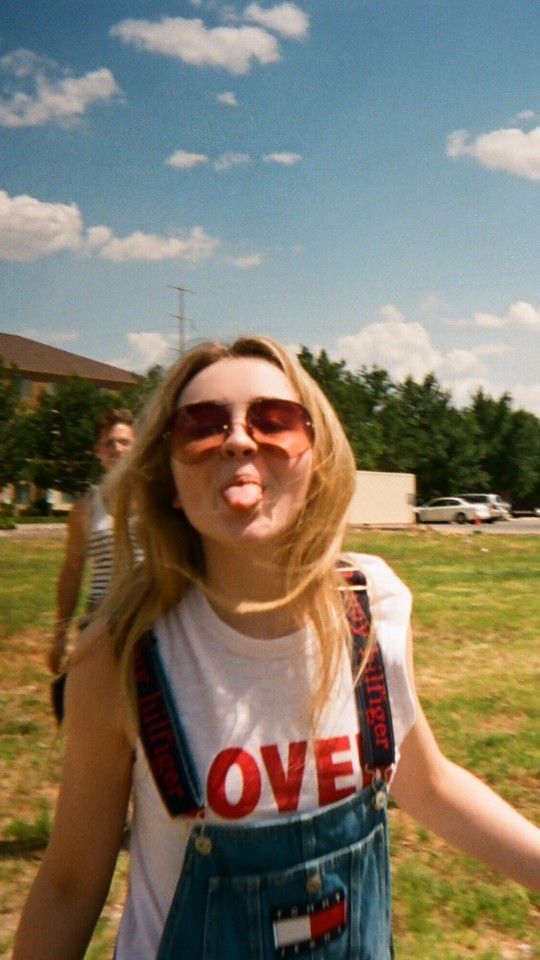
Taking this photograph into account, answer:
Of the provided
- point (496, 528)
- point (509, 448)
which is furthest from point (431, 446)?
point (496, 528)

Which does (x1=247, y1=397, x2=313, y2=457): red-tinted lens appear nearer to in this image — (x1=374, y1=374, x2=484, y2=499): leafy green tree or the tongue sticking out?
the tongue sticking out

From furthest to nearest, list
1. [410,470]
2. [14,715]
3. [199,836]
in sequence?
[410,470]
[14,715]
[199,836]

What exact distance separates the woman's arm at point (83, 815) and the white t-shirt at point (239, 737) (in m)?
0.04

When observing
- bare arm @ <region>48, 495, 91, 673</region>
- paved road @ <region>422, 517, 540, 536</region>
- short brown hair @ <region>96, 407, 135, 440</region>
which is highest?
short brown hair @ <region>96, 407, 135, 440</region>

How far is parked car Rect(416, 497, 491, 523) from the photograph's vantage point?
4478cm

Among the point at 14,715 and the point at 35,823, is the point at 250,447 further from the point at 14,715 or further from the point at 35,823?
the point at 14,715

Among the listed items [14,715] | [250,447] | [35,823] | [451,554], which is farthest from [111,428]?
[451,554]

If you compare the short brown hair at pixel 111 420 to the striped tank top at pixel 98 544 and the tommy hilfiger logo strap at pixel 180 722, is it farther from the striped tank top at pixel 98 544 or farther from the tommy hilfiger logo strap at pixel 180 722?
the tommy hilfiger logo strap at pixel 180 722

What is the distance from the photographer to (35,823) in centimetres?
442

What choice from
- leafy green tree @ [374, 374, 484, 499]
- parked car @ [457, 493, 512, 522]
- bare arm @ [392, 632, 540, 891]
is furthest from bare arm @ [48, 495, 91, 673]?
leafy green tree @ [374, 374, 484, 499]

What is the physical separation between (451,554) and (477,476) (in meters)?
39.0

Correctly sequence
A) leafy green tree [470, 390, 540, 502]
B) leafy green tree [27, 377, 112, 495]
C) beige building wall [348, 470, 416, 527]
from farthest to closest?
leafy green tree [470, 390, 540, 502], leafy green tree [27, 377, 112, 495], beige building wall [348, 470, 416, 527]

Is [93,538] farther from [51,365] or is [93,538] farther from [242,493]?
[51,365]

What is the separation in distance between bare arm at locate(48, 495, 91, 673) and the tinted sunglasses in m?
3.24
